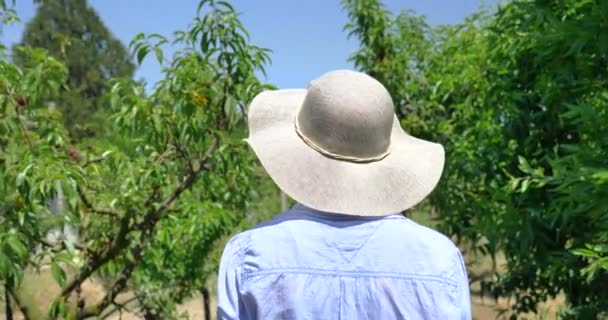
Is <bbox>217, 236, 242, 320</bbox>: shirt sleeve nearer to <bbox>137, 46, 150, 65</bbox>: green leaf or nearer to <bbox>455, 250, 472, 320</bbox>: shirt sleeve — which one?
<bbox>455, 250, 472, 320</bbox>: shirt sleeve

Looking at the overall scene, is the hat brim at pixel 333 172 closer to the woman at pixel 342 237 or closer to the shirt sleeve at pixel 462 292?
the woman at pixel 342 237

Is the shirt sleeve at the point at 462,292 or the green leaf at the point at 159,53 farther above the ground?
the green leaf at the point at 159,53

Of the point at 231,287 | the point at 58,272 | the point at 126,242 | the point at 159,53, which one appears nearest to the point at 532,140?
the point at 159,53

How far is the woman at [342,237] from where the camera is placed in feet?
3.78

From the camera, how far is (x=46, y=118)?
313 centimetres

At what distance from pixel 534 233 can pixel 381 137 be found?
7.34 feet

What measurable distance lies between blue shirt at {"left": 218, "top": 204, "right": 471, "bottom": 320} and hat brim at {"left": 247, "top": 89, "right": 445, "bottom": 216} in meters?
0.04

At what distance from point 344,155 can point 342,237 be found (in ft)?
0.50

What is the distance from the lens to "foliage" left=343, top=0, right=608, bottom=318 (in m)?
2.44

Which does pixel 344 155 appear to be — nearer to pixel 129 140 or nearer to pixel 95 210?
pixel 95 210

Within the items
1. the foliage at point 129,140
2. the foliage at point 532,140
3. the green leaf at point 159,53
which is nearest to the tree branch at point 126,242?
the foliage at point 129,140

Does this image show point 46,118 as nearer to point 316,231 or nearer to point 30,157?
point 30,157

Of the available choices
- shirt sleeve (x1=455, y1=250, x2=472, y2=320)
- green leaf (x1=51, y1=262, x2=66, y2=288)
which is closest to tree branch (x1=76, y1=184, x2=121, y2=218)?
green leaf (x1=51, y1=262, x2=66, y2=288)

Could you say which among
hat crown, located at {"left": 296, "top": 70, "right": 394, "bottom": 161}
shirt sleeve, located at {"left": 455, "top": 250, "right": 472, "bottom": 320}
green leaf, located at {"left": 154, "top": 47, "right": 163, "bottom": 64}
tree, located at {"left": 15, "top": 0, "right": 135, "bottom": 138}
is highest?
tree, located at {"left": 15, "top": 0, "right": 135, "bottom": 138}
